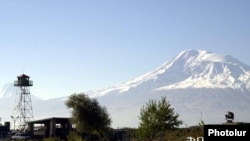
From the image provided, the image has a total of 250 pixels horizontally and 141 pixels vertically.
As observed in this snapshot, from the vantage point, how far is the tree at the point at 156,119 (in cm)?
7831

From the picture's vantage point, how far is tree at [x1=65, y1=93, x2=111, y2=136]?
90.8 meters

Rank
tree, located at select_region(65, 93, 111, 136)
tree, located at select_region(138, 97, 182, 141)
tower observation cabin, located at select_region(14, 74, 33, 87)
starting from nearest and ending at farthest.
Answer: tree, located at select_region(138, 97, 182, 141), tree, located at select_region(65, 93, 111, 136), tower observation cabin, located at select_region(14, 74, 33, 87)

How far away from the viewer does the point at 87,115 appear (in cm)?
9125

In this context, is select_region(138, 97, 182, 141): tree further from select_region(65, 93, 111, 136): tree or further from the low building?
the low building

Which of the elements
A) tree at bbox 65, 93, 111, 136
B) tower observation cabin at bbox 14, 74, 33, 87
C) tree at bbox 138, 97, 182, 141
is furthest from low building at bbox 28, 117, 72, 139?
tower observation cabin at bbox 14, 74, 33, 87

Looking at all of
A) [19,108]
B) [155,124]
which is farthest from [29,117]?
[155,124]

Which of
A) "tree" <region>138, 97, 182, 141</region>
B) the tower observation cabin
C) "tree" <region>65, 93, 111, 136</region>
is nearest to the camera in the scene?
"tree" <region>138, 97, 182, 141</region>

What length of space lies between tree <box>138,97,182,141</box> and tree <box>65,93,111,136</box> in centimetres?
1408

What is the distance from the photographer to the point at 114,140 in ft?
294

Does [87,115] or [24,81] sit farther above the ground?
[24,81]

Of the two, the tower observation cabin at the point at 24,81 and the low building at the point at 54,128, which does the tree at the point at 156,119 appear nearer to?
the low building at the point at 54,128

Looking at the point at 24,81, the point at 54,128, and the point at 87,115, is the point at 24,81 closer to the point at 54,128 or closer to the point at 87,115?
the point at 54,128

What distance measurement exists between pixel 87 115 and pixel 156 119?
1762 centimetres

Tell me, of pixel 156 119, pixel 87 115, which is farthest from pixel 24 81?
pixel 156 119
